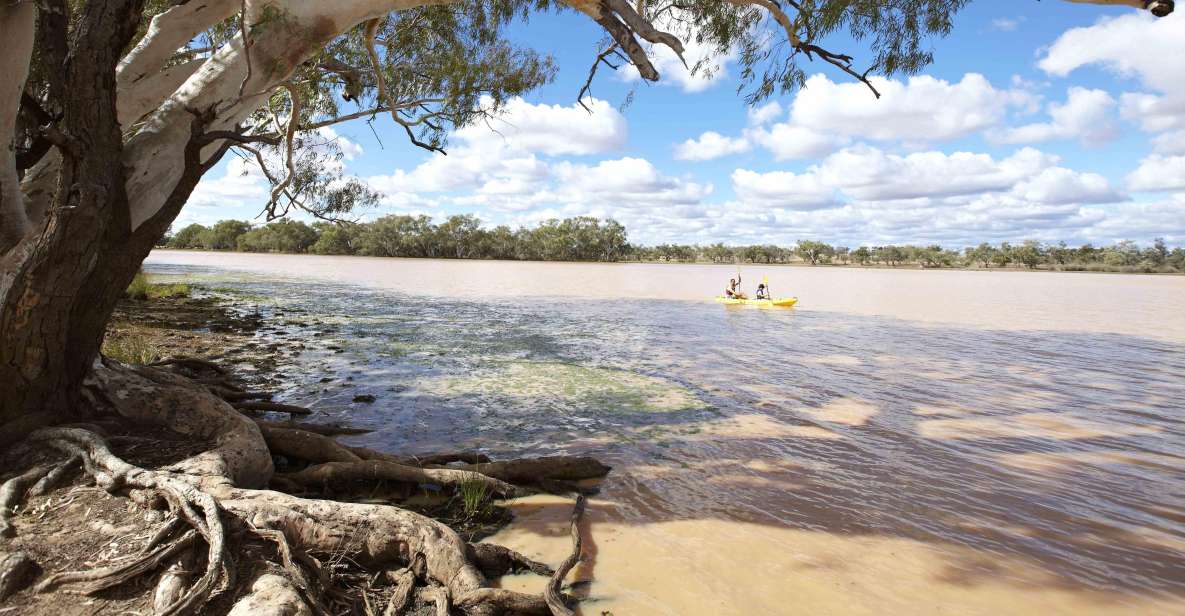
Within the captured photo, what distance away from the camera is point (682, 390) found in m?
7.87

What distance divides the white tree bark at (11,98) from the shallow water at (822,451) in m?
2.84

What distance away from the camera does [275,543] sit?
8.50ft

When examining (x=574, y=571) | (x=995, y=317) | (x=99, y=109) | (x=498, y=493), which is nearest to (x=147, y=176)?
(x=99, y=109)

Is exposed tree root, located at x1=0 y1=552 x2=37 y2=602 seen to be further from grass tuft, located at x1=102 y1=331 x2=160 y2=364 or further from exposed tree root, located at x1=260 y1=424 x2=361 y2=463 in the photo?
grass tuft, located at x1=102 y1=331 x2=160 y2=364

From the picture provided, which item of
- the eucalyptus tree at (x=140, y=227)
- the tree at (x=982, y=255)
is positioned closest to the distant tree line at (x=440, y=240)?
the tree at (x=982, y=255)

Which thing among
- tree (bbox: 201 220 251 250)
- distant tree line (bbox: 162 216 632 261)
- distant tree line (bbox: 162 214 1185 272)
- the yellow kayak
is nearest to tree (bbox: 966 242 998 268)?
distant tree line (bbox: 162 214 1185 272)

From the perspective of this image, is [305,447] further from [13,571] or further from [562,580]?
[562,580]

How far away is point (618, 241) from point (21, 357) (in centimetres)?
7724

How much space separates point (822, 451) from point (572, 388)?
3.34 meters

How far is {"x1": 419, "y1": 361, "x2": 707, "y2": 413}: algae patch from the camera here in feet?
23.0

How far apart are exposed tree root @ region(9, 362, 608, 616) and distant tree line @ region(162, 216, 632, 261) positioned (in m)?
72.6

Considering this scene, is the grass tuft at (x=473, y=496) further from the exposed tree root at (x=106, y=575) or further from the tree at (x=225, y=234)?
the tree at (x=225, y=234)

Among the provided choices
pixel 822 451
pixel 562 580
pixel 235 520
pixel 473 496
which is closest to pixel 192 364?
pixel 473 496

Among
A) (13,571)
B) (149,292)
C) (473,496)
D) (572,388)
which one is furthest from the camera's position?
(149,292)
